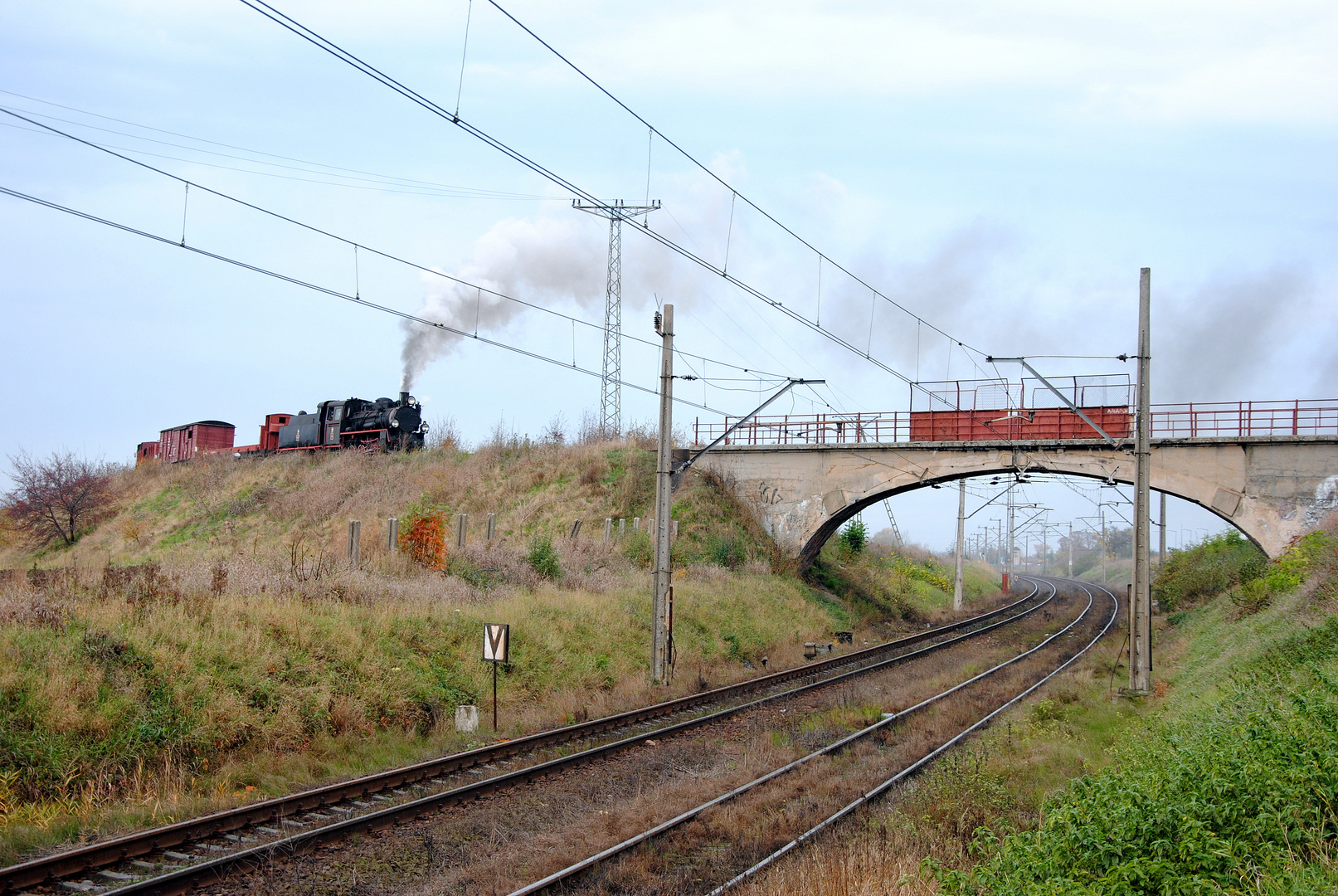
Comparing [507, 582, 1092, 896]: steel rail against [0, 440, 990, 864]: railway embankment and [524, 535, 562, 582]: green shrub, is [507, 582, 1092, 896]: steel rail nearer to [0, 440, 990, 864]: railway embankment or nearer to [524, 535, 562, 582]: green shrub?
[0, 440, 990, 864]: railway embankment

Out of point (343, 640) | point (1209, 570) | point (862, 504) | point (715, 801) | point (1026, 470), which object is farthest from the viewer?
point (1209, 570)

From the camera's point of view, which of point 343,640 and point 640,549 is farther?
point 640,549

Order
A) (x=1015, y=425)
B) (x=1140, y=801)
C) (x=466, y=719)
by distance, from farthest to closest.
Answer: (x=1015, y=425), (x=466, y=719), (x=1140, y=801)

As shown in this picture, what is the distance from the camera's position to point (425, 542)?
23.0 meters

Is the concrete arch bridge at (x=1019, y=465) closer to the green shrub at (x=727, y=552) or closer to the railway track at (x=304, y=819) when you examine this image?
the green shrub at (x=727, y=552)

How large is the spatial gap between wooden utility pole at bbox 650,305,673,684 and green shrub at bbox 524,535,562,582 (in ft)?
20.7

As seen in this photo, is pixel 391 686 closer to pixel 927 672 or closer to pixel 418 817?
pixel 418 817

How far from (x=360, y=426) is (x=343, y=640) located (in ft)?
99.9

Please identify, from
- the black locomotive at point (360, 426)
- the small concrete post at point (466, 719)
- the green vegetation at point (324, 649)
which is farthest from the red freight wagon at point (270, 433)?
the small concrete post at point (466, 719)

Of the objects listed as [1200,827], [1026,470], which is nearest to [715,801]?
[1200,827]

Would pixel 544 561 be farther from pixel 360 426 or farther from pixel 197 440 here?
pixel 197 440

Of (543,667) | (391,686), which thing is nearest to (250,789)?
(391,686)

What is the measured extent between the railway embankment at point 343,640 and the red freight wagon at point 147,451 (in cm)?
2113

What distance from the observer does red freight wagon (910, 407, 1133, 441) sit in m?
29.4
